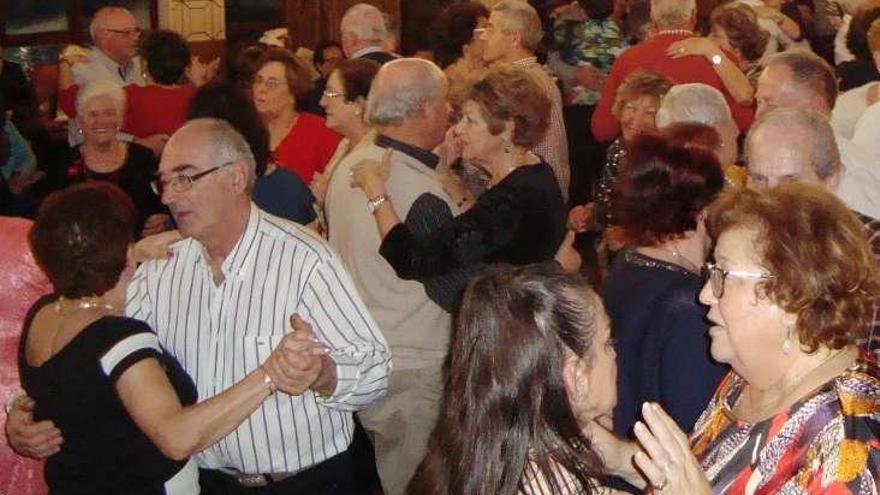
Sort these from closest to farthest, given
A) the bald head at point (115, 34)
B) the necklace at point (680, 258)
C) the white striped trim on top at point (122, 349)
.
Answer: the white striped trim on top at point (122, 349) < the necklace at point (680, 258) < the bald head at point (115, 34)

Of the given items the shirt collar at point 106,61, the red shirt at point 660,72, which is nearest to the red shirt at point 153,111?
the shirt collar at point 106,61

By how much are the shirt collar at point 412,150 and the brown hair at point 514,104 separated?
0.71 feet

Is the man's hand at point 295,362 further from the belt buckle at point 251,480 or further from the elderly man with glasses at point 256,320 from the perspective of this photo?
the belt buckle at point 251,480

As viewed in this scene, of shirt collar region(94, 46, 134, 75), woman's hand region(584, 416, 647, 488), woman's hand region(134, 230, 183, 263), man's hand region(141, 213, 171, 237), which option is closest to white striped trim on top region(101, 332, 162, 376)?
woman's hand region(134, 230, 183, 263)

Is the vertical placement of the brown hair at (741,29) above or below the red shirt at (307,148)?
above

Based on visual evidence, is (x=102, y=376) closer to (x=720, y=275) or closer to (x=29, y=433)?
(x=29, y=433)

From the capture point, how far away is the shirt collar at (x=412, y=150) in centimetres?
383

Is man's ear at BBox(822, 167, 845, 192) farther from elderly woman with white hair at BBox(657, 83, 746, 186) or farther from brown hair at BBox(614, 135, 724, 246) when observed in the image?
elderly woman with white hair at BBox(657, 83, 746, 186)

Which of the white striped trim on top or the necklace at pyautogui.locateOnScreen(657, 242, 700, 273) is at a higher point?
the necklace at pyautogui.locateOnScreen(657, 242, 700, 273)

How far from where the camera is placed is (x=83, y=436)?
2748 millimetres

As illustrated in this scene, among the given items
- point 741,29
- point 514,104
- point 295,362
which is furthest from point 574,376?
point 741,29

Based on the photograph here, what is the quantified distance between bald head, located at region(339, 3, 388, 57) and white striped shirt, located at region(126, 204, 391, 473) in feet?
10.4

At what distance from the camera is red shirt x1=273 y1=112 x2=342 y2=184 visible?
5242 millimetres

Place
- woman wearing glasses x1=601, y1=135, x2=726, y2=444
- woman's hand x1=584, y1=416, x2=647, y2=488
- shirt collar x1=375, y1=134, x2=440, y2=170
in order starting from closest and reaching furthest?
woman's hand x1=584, y1=416, x2=647, y2=488 → woman wearing glasses x1=601, y1=135, x2=726, y2=444 → shirt collar x1=375, y1=134, x2=440, y2=170
